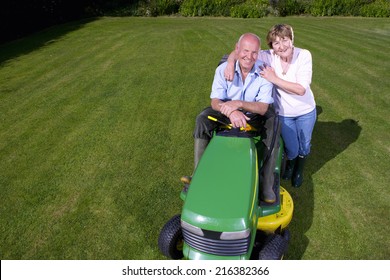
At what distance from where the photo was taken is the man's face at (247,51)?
10.4 feet

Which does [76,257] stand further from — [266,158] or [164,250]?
[266,158]

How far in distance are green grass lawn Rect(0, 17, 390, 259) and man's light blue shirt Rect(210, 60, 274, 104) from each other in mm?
1509

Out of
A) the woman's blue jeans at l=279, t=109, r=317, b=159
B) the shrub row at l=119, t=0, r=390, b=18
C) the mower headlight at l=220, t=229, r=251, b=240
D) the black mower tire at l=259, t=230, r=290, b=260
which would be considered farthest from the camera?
the shrub row at l=119, t=0, r=390, b=18

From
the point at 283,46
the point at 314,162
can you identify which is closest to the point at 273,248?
the point at 283,46

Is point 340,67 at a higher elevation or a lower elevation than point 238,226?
lower

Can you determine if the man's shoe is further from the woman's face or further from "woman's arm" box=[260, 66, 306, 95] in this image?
the woman's face

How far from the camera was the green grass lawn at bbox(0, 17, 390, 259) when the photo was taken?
3.80 metres

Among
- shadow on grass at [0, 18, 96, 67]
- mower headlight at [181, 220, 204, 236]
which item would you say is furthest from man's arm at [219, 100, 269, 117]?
shadow on grass at [0, 18, 96, 67]

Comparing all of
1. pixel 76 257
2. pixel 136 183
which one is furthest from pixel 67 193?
pixel 76 257

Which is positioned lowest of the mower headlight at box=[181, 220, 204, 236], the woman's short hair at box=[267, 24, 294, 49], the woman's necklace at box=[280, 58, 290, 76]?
the mower headlight at box=[181, 220, 204, 236]

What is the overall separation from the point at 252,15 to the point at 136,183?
54.3 ft

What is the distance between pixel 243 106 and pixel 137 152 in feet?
8.37

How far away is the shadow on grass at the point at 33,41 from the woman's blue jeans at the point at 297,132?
948 cm

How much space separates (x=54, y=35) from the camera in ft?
47.1
